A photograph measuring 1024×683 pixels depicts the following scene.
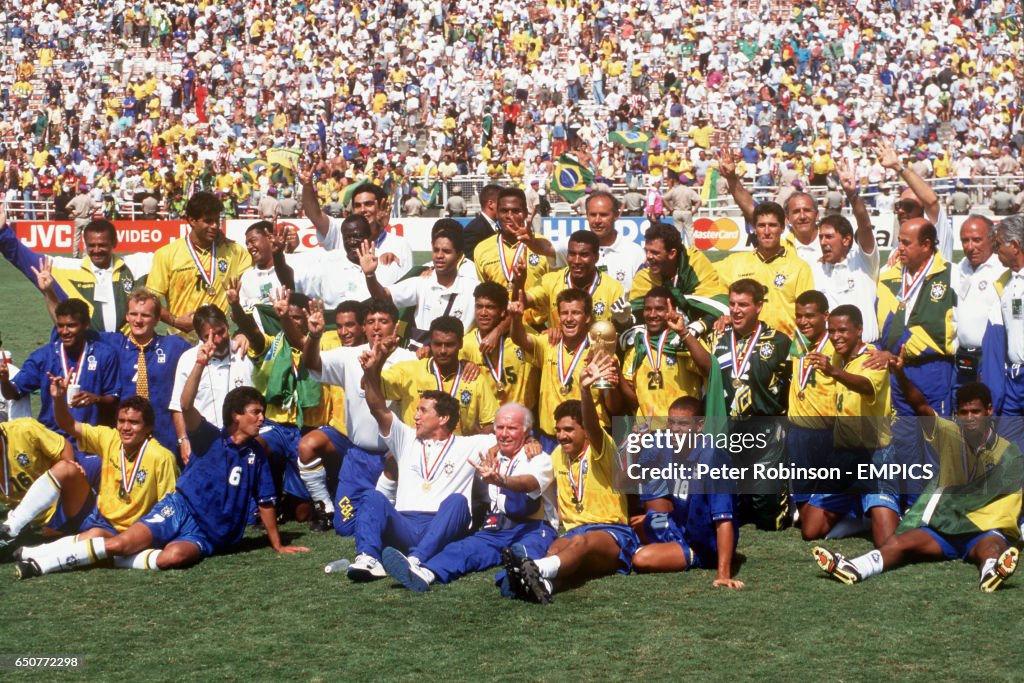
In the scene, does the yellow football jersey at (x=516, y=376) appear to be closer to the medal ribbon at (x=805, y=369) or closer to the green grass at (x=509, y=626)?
the green grass at (x=509, y=626)

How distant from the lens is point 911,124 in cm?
3475

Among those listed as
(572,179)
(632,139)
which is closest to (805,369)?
(572,179)

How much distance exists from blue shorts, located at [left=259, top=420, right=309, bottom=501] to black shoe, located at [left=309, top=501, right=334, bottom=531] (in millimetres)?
215

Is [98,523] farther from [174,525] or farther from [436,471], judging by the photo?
[436,471]

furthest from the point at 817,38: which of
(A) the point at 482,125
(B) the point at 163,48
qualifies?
(B) the point at 163,48

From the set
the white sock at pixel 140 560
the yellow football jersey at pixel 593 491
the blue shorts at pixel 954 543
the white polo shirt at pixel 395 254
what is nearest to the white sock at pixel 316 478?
the white sock at pixel 140 560

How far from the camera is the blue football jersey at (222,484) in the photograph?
858cm

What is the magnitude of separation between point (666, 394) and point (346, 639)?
286cm

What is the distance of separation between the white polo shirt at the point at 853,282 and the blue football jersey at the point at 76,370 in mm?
4925

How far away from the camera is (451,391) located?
9.00m

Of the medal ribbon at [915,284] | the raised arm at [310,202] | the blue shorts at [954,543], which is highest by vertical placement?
the raised arm at [310,202]

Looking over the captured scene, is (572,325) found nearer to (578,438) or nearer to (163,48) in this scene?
(578,438)

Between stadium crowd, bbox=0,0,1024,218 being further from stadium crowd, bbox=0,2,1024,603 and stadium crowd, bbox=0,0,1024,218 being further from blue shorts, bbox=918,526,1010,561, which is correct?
blue shorts, bbox=918,526,1010,561

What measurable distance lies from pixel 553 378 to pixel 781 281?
1835 millimetres
